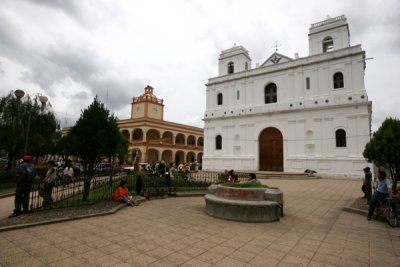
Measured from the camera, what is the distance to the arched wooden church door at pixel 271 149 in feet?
82.6

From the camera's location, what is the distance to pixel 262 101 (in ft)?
89.9

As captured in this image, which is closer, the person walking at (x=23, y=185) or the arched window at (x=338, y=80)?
the person walking at (x=23, y=185)

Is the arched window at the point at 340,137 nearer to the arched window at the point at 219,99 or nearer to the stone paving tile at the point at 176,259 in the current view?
the arched window at the point at 219,99

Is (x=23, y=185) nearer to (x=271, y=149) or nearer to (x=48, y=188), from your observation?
(x=48, y=188)

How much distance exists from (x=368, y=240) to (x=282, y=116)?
69.7ft

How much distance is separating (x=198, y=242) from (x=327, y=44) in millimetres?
27579

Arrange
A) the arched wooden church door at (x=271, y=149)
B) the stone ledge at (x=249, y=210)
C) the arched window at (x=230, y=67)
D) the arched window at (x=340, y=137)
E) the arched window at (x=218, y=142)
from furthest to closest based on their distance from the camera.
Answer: the arched window at (x=230, y=67) < the arched window at (x=218, y=142) < the arched wooden church door at (x=271, y=149) < the arched window at (x=340, y=137) < the stone ledge at (x=249, y=210)

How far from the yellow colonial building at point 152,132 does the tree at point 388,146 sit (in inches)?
1111

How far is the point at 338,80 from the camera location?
76.5 feet

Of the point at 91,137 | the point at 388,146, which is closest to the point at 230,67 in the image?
the point at 388,146

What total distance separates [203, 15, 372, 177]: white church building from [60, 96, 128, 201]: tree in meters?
19.6

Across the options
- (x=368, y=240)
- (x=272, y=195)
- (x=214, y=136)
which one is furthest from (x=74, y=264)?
(x=214, y=136)

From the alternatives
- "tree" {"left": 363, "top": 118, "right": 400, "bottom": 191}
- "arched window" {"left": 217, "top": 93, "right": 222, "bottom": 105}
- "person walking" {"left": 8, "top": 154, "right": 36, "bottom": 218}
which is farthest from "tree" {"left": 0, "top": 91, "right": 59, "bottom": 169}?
"tree" {"left": 363, "top": 118, "right": 400, "bottom": 191}

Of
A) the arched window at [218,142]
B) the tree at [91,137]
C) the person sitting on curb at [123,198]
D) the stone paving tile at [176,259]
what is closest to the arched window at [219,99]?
the arched window at [218,142]
